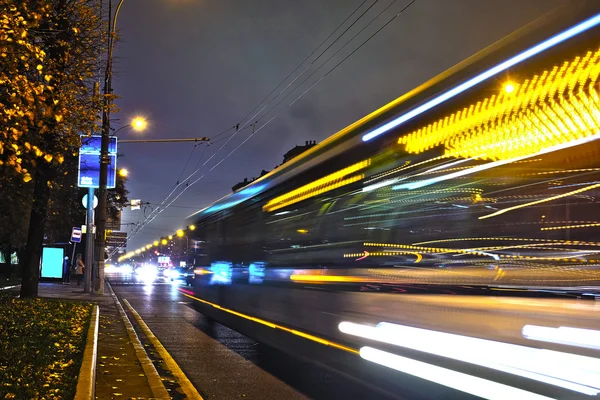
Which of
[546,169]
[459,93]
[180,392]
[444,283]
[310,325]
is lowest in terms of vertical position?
[180,392]

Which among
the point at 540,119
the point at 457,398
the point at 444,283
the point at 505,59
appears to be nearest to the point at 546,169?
the point at 540,119

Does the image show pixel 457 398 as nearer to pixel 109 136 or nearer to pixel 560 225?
pixel 560 225

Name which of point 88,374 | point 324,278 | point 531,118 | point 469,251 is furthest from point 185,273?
point 531,118

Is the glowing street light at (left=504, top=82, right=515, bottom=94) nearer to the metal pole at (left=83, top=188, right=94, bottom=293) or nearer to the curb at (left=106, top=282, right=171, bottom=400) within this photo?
the curb at (left=106, top=282, right=171, bottom=400)

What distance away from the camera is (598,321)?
3.67 m

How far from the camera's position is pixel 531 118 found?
445 cm

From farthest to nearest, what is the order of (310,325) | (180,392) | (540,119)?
(310,325)
(180,392)
(540,119)

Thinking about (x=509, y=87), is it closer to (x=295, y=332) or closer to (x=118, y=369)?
(x=295, y=332)

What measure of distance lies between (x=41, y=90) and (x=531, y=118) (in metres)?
5.83

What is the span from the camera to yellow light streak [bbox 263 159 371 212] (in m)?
7.28

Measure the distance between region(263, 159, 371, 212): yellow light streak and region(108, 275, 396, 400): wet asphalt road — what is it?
244 cm

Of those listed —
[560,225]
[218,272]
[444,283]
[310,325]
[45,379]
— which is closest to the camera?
[560,225]

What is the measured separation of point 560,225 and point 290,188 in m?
5.84

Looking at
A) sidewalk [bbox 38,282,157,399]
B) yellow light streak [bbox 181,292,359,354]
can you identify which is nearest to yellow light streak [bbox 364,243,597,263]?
yellow light streak [bbox 181,292,359,354]
